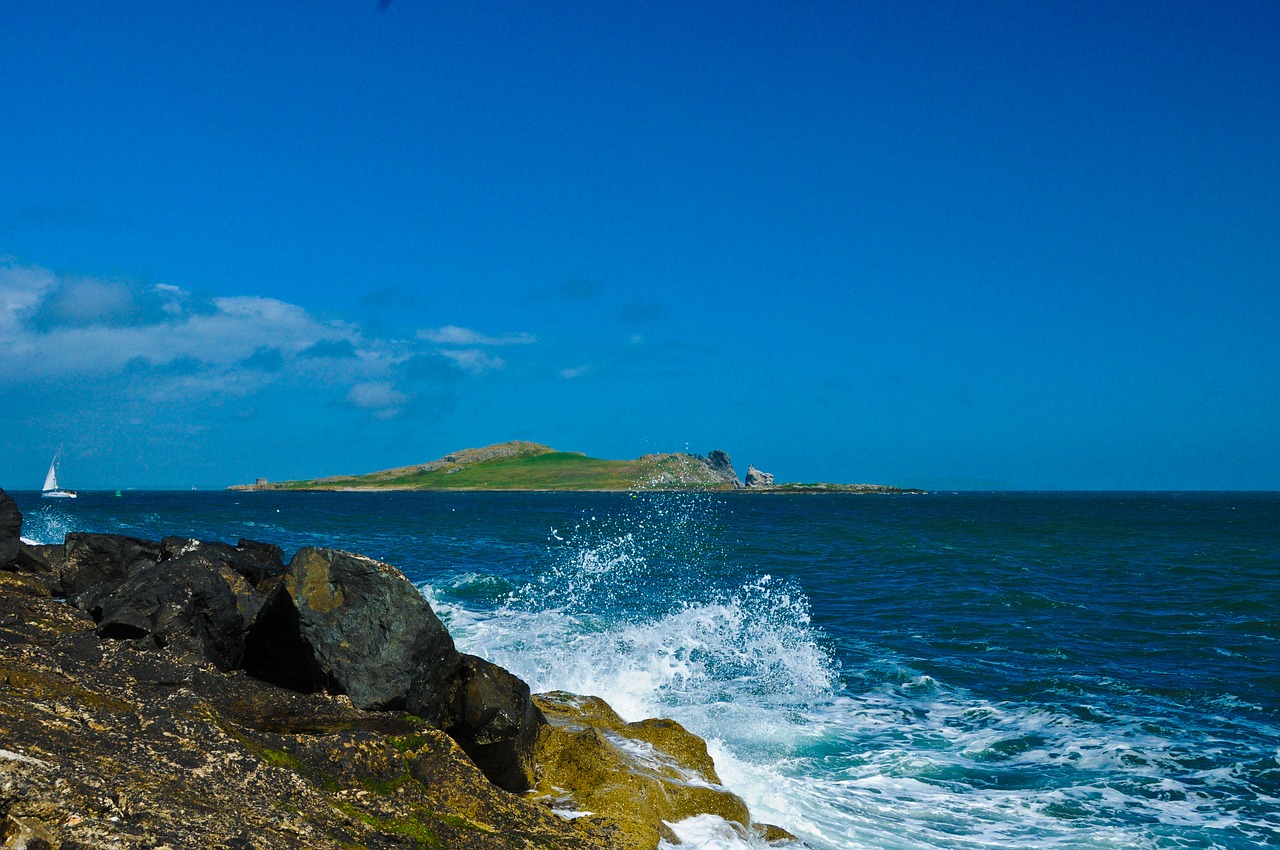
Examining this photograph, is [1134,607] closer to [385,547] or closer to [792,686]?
[792,686]

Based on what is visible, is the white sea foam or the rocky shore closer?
the rocky shore

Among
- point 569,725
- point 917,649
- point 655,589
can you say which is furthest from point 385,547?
point 569,725

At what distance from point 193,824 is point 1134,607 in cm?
2870

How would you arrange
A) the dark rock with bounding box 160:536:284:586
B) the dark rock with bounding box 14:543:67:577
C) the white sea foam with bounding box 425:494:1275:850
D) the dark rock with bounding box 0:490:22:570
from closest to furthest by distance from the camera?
the white sea foam with bounding box 425:494:1275:850
the dark rock with bounding box 160:536:284:586
the dark rock with bounding box 0:490:22:570
the dark rock with bounding box 14:543:67:577

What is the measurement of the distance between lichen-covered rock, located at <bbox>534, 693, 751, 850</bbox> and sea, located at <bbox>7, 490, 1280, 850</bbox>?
362 mm

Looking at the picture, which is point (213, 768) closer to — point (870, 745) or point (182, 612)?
point (182, 612)

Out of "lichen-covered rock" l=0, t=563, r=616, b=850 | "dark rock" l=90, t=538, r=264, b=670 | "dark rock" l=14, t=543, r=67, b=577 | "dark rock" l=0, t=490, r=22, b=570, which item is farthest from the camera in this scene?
"dark rock" l=14, t=543, r=67, b=577

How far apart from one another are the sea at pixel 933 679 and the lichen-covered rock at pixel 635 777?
1.19 ft

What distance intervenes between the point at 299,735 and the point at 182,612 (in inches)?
135

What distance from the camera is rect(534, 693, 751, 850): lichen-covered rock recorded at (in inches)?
319

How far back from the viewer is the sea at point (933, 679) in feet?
36.3

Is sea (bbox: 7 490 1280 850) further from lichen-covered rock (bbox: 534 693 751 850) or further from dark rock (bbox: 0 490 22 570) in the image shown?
dark rock (bbox: 0 490 22 570)

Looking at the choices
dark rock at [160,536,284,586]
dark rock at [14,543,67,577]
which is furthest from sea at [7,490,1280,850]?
dark rock at [14,543,67,577]

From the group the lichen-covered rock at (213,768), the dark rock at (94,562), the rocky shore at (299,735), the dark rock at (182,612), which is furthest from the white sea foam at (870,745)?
the dark rock at (94,562)
